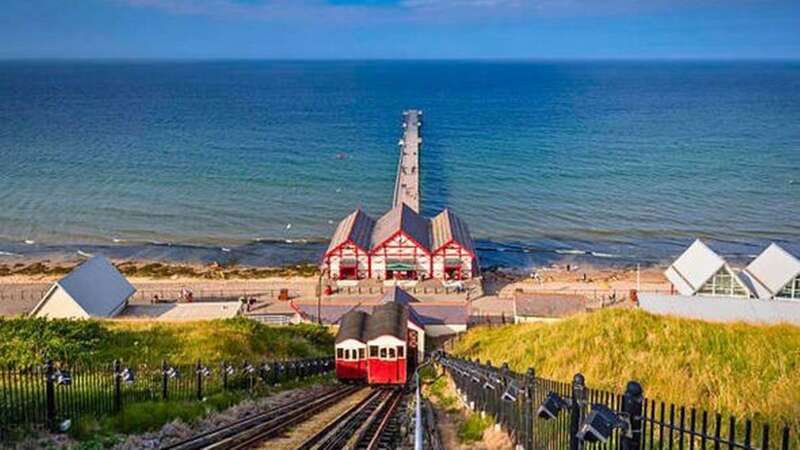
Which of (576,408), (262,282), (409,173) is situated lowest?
(262,282)

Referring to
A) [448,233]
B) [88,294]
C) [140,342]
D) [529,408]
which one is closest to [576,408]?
[529,408]

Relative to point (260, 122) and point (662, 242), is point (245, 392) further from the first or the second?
point (260, 122)

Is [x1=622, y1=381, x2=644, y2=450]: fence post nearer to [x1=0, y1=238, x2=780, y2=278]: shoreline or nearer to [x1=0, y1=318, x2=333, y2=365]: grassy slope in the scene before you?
[x1=0, y1=318, x2=333, y2=365]: grassy slope

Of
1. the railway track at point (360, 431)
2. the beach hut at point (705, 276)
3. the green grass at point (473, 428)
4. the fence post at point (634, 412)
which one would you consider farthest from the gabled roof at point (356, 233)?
the fence post at point (634, 412)

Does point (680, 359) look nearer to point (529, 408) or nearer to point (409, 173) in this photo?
point (529, 408)

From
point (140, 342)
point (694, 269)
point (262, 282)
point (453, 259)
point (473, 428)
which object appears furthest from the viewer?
point (262, 282)

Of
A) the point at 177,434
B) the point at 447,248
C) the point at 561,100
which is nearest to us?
the point at 177,434

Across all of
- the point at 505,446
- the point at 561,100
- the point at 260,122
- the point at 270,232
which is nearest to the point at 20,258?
the point at 270,232
